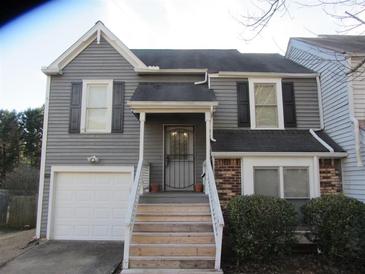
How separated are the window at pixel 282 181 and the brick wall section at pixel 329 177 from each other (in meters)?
0.43

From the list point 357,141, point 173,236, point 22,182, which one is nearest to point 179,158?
point 173,236

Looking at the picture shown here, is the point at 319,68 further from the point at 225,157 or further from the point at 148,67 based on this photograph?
the point at 148,67

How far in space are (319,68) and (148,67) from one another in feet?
17.8

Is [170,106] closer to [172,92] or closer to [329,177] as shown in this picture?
[172,92]

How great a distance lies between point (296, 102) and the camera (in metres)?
9.54

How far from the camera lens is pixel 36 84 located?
15039 mm

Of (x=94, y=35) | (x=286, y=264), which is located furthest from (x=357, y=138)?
(x=94, y=35)

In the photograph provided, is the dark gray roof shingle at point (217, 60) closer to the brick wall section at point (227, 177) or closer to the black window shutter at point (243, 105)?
the black window shutter at point (243, 105)

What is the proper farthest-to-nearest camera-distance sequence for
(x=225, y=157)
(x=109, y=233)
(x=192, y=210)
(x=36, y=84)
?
(x=36, y=84) < (x=109, y=233) < (x=225, y=157) < (x=192, y=210)

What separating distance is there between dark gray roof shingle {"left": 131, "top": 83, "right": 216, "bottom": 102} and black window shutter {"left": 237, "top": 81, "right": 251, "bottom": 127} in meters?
1.00

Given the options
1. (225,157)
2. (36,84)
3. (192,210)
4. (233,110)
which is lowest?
(192,210)

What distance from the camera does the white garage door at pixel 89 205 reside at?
353 inches

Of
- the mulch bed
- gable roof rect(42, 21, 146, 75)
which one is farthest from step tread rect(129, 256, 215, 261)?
gable roof rect(42, 21, 146, 75)

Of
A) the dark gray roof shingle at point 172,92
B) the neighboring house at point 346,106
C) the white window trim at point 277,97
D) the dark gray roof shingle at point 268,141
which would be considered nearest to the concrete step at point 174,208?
the dark gray roof shingle at point 268,141
